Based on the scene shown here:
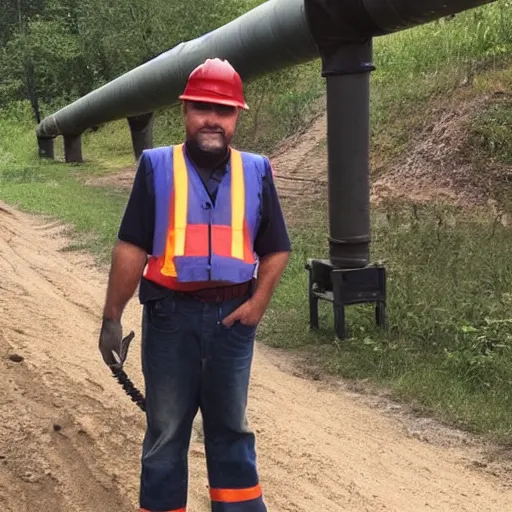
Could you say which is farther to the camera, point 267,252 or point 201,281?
point 267,252

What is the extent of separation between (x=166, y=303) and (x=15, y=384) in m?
2.58

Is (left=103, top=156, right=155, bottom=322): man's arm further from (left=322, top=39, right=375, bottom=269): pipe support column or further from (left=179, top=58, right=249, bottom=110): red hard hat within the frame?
(left=322, top=39, right=375, bottom=269): pipe support column

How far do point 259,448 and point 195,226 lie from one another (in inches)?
80.1

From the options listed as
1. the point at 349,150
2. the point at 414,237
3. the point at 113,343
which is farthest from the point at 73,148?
the point at 113,343

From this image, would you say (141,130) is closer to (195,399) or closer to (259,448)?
(259,448)

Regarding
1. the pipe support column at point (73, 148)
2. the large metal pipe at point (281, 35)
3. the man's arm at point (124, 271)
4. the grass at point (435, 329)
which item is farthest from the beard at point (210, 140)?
the pipe support column at point (73, 148)

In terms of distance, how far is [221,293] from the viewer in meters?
2.98

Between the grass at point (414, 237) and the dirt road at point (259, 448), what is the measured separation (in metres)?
0.53

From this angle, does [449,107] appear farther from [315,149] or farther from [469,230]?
[469,230]

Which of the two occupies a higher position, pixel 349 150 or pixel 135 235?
pixel 349 150

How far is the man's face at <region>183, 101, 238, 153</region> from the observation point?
2865 millimetres

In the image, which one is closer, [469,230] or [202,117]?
[202,117]

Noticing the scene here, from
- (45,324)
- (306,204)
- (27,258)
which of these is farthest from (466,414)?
(306,204)

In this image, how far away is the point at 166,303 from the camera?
296 cm
